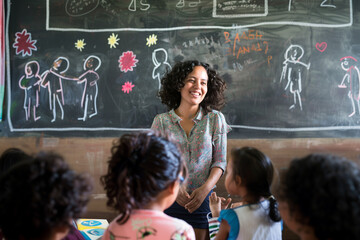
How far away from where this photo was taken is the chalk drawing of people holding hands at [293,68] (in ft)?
8.35

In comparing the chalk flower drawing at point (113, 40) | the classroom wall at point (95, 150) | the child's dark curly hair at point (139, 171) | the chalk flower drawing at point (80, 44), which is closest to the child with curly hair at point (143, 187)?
the child's dark curly hair at point (139, 171)

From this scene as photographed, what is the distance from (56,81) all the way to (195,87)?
1.47 m

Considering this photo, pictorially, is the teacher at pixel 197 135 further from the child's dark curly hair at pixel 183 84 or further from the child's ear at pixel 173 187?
the child's ear at pixel 173 187

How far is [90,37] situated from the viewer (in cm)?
276

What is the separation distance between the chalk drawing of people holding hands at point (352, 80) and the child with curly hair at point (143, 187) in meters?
1.97

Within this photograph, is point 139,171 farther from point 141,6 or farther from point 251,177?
point 141,6

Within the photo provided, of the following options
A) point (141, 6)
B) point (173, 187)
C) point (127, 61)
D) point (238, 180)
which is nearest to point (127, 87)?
point (127, 61)

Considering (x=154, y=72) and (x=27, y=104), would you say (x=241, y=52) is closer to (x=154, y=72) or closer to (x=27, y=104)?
(x=154, y=72)

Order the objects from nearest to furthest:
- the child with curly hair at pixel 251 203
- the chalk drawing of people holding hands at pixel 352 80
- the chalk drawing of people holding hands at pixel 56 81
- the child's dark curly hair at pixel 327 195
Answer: the child's dark curly hair at pixel 327 195, the child with curly hair at pixel 251 203, the chalk drawing of people holding hands at pixel 352 80, the chalk drawing of people holding hands at pixel 56 81

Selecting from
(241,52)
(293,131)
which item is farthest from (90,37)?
(293,131)

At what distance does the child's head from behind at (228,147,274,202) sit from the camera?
4.59 feet

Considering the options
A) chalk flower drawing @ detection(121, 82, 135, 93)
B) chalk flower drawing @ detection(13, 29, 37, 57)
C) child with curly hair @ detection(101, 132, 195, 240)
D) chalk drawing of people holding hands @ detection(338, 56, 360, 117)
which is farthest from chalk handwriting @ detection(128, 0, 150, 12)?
child with curly hair @ detection(101, 132, 195, 240)

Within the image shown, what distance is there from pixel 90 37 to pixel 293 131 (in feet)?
6.10

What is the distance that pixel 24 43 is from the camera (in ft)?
9.24
